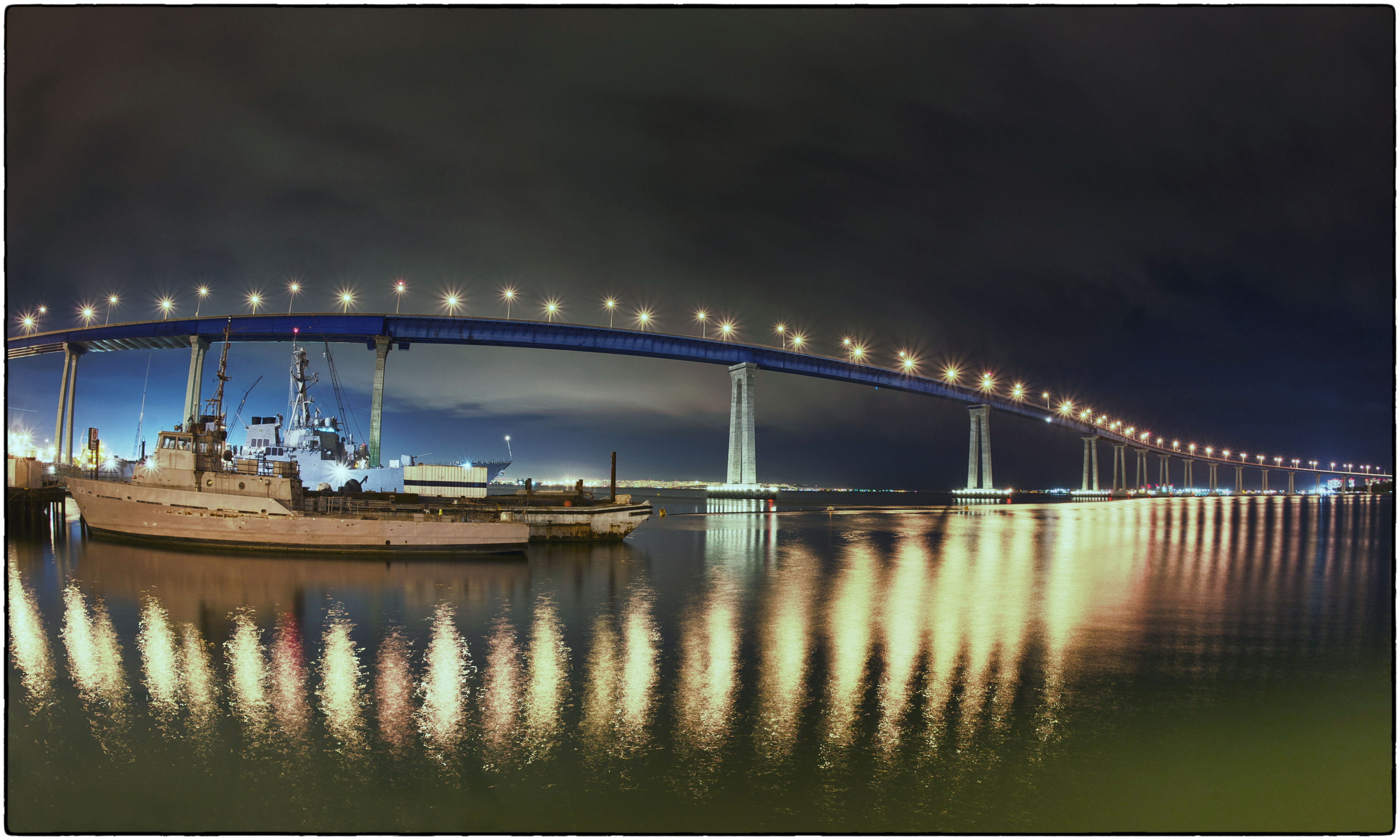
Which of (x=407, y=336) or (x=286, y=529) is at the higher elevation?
(x=407, y=336)

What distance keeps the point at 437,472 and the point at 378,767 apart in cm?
6695

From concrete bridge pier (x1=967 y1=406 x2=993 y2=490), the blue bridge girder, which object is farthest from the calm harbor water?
concrete bridge pier (x1=967 y1=406 x2=993 y2=490)

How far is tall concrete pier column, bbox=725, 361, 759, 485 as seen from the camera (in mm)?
130625

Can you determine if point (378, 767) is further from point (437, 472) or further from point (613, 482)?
point (437, 472)

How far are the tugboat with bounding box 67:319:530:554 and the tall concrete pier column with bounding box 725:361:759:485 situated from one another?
277ft

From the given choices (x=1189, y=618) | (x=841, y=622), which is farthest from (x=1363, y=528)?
(x=841, y=622)

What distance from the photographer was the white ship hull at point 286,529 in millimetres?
43562

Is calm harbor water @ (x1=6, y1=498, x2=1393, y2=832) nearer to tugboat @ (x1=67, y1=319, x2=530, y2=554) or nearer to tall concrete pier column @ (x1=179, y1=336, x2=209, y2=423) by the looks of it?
tugboat @ (x1=67, y1=319, x2=530, y2=554)

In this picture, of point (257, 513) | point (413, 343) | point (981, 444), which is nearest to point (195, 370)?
point (413, 343)

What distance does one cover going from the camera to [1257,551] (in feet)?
186

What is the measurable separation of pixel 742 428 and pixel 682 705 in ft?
377

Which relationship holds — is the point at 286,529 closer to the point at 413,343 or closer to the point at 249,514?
the point at 249,514

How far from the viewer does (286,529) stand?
4344cm

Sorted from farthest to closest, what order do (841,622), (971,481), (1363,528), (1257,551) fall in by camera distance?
(971,481) < (1363,528) < (1257,551) < (841,622)
